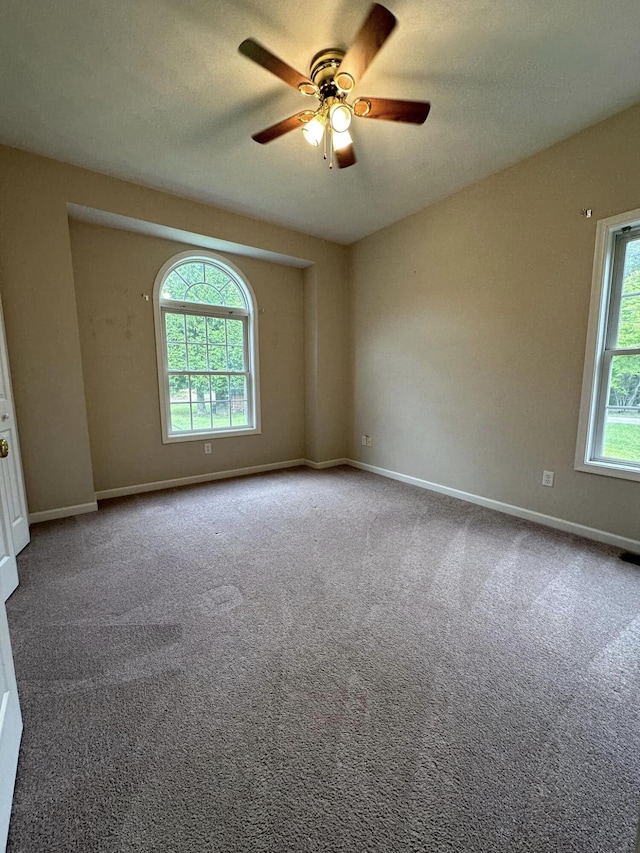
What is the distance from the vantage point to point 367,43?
Answer: 147 cm

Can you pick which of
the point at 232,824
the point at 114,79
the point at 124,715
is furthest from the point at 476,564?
the point at 114,79

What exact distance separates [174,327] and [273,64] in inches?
103

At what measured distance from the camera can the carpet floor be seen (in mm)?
910

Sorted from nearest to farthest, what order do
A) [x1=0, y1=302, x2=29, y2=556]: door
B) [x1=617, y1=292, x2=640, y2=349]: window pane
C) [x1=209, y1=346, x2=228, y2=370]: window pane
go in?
[x1=0, y1=302, x2=29, y2=556]: door < [x1=617, y1=292, x2=640, y2=349]: window pane < [x1=209, y1=346, x2=228, y2=370]: window pane

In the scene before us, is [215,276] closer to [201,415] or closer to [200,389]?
[200,389]

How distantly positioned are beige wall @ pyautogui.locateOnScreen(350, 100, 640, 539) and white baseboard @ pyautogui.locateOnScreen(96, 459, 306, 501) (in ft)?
4.75

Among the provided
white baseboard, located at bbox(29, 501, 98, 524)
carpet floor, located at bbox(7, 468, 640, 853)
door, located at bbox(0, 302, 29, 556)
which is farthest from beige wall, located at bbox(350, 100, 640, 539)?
door, located at bbox(0, 302, 29, 556)

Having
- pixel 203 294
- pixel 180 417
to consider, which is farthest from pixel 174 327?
pixel 180 417

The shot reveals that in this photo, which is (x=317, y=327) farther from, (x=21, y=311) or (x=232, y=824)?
(x=232, y=824)

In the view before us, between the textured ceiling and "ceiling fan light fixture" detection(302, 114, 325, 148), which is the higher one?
the textured ceiling

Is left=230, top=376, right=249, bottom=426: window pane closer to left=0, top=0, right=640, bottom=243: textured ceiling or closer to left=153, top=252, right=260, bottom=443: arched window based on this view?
left=153, top=252, right=260, bottom=443: arched window

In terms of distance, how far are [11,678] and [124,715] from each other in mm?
385

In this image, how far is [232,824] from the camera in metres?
0.90

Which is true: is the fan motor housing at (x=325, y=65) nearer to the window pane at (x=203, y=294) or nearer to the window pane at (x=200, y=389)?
the window pane at (x=203, y=294)
